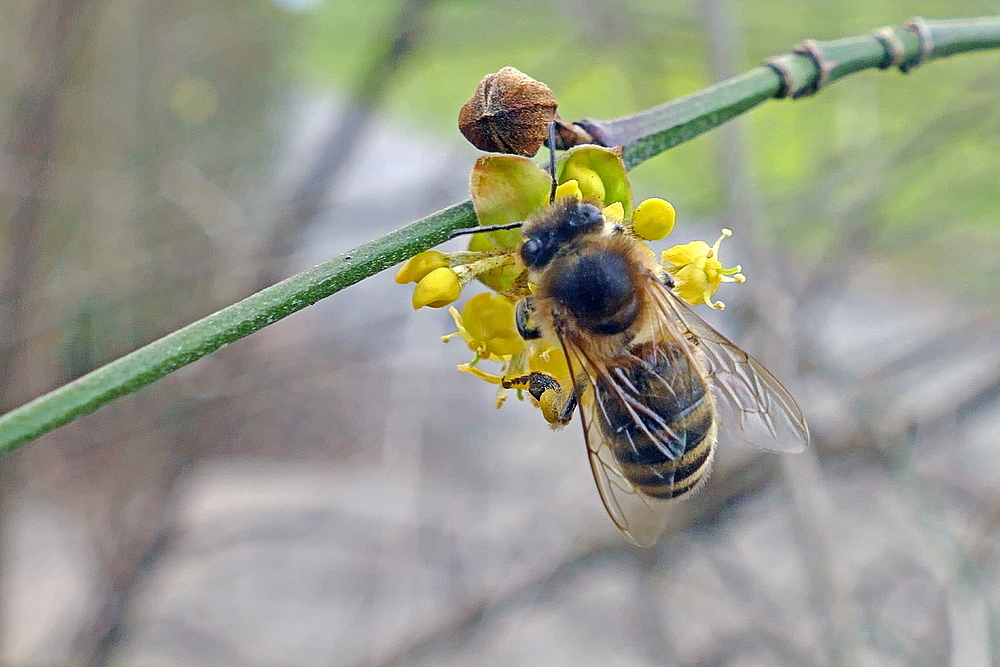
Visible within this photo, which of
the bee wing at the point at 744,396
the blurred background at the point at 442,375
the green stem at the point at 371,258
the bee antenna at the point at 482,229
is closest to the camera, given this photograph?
the green stem at the point at 371,258

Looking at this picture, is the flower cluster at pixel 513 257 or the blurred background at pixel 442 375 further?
the blurred background at pixel 442 375

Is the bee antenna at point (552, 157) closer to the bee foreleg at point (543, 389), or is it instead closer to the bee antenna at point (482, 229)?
the bee antenna at point (482, 229)

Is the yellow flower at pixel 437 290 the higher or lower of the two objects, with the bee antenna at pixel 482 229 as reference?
lower

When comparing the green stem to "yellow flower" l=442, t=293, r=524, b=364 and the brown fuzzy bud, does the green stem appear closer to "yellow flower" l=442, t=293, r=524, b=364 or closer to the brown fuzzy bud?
the brown fuzzy bud

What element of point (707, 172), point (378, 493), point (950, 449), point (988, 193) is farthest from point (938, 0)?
point (378, 493)

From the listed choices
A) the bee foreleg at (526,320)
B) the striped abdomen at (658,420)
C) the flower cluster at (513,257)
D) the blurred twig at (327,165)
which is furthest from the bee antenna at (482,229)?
the blurred twig at (327,165)

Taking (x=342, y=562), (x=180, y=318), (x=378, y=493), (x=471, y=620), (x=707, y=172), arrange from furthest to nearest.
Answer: (x=378, y=493)
(x=342, y=562)
(x=707, y=172)
(x=180, y=318)
(x=471, y=620)

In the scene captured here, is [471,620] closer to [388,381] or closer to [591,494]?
[591,494]

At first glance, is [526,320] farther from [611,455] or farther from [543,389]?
[611,455]
